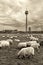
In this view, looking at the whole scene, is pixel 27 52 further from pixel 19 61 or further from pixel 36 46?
pixel 36 46

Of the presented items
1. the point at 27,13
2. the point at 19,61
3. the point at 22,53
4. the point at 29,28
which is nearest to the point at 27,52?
the point at 22,53

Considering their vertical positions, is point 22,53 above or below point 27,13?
below

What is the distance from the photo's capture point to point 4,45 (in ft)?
32.1

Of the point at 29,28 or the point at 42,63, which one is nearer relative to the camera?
the point at 42,63

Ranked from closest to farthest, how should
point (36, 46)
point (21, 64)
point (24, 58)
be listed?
point (21, 64), point (24, 58), point (36, 46)

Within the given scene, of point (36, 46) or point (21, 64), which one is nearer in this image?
point (21, 64)

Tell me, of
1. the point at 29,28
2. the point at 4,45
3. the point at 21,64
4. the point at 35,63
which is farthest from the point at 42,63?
the point at 29,28

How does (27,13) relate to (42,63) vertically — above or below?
above

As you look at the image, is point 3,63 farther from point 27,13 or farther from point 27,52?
point 27,13

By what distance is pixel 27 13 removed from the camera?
76.4 m

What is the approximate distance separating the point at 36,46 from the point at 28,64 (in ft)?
11.3

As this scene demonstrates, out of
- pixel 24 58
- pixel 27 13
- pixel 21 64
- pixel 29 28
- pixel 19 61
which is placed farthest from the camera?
pixel 27 13

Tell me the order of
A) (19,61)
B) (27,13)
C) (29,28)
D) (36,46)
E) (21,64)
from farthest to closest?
(27,13)
(29,28)
(36,46)
(19,61)
(21,64)

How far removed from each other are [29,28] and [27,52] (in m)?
58.8
